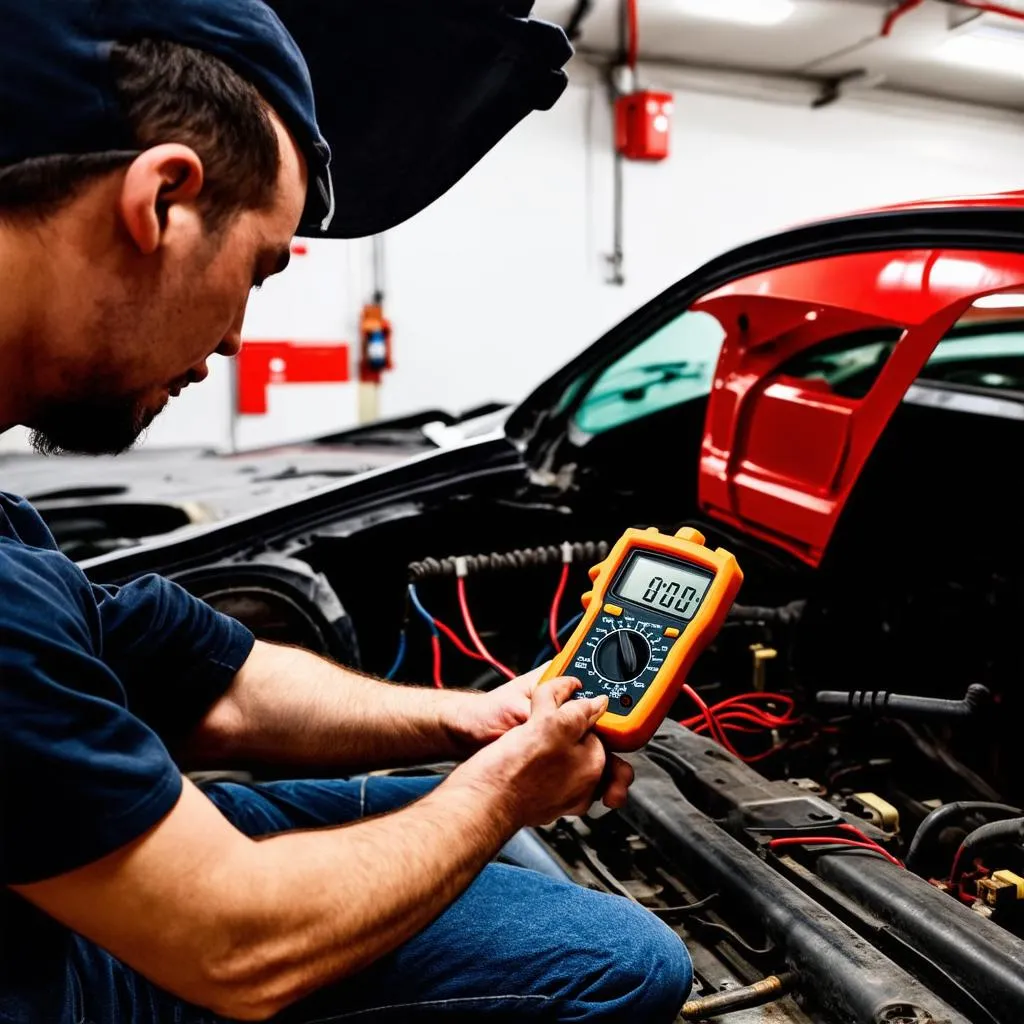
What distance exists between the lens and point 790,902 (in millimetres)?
Result: 1154

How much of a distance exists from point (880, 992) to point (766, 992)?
125mm

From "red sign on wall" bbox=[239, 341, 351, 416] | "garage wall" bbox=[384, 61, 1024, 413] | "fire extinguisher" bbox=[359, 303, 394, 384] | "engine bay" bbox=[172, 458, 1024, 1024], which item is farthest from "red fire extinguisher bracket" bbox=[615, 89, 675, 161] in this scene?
"engine bay" bbox=[172, 458, 1024, 1024]

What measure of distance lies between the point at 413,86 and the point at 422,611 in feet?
3.16

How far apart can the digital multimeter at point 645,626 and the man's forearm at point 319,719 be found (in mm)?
182

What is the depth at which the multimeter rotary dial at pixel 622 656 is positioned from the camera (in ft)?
3.78

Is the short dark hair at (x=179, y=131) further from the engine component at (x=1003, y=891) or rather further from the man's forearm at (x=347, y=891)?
the engine component at (x=1003, y=891)

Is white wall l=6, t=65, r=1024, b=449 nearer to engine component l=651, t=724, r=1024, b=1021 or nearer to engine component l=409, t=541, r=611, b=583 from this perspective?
engine component l=409, t=541, r=611, b=583

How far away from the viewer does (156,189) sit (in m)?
0.76

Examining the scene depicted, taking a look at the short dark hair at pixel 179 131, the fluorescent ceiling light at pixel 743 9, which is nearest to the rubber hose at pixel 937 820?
the short dark hair at pixel 179 131

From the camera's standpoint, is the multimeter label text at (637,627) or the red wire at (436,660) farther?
the red wire at (436,660)

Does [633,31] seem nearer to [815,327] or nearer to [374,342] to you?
[374,342]

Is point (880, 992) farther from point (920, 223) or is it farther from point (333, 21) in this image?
point (333, 21)

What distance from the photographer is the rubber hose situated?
4.59ft

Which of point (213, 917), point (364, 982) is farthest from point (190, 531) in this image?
point (213, 917)
